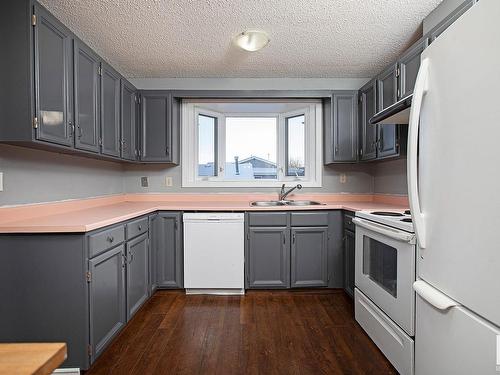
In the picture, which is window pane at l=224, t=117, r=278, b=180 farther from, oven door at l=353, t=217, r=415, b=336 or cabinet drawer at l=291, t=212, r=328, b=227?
oven door at l=353, t=217, r=415, b=336

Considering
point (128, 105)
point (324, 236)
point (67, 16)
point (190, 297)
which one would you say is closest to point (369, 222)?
point (324, 236)

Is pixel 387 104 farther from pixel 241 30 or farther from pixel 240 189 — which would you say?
pixel 240 189

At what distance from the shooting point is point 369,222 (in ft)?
6.36

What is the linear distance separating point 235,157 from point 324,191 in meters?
1.17

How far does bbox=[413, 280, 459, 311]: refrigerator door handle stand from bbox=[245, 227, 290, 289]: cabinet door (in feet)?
5.23

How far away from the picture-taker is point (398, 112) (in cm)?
181

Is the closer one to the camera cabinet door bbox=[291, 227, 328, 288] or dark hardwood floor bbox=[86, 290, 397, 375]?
dark hardwood floor bbox=[86, 290, 397, 375]

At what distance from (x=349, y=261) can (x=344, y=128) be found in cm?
142

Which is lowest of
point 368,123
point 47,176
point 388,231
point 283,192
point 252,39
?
point 388,231

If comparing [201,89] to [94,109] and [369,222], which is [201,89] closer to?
[94,109]

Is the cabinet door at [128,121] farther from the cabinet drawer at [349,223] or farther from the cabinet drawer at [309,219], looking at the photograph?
the cabinet drawer at [349,223]

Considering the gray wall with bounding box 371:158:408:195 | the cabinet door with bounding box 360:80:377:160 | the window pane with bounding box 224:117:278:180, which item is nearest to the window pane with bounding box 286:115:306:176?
the window pane with bounding box 224:117:278:180

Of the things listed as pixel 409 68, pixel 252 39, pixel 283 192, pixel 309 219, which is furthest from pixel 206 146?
pixel 409 68

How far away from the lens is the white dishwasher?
2672mm
